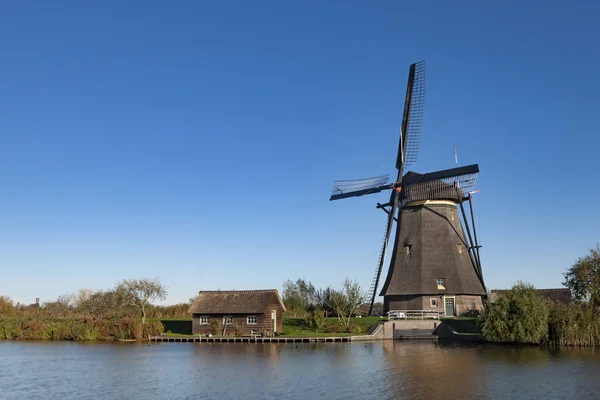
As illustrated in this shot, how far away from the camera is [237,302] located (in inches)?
1667

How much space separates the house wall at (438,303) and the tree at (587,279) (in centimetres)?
682

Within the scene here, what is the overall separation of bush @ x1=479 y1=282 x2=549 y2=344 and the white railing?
19.7 ft

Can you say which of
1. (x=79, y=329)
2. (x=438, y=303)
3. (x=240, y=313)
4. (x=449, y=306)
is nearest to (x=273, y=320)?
(x=240, y=313)

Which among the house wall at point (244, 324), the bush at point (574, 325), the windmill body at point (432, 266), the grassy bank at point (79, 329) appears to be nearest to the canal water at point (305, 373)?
the bush at point (574, 325)

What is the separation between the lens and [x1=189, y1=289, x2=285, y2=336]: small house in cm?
4125

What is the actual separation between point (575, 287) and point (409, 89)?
1898 centimetres

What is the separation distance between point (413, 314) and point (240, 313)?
1259 cm

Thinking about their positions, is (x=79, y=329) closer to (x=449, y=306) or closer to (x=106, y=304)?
(x=106, y=304)

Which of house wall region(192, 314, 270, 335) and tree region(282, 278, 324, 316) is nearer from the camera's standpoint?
house wall region(192, 314, 270, 335)

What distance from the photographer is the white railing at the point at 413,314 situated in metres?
41.0

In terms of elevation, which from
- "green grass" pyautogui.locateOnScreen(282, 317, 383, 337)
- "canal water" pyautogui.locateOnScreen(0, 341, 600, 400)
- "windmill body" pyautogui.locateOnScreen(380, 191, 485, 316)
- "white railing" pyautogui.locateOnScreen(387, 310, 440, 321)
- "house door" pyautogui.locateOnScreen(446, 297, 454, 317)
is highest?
"windmill body" pyautogui.locateOnScreen(380, 191, 485, 316)

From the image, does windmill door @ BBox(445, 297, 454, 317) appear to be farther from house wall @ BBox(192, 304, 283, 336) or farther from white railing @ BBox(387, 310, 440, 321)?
house wall @ BBox(192, 304, 283, 336)

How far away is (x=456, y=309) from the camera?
A: 41.8 meters

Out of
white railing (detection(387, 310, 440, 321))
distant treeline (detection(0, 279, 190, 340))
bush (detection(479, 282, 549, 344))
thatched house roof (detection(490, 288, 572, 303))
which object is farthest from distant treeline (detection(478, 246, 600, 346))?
distant treeline (detection(0, 279, 190, 340))
